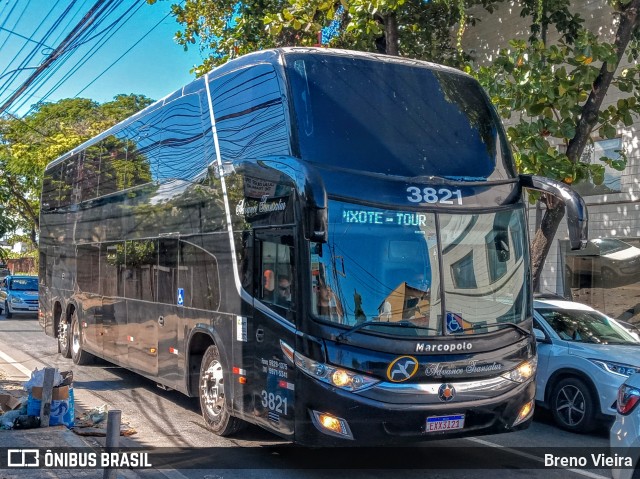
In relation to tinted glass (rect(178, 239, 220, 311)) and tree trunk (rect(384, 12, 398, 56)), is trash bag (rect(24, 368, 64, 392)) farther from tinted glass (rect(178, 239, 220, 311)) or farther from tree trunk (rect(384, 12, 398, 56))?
tree trunk (rect(384, 12, 398, 56))

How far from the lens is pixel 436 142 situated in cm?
783

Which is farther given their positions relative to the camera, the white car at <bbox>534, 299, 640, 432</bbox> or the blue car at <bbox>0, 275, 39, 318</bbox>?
the blue car at <bbox>0, 275, 39, 318</bbox>

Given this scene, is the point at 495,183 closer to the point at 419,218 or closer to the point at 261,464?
the point at 419,218

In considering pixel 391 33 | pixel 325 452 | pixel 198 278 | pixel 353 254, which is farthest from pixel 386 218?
pixel 391 33

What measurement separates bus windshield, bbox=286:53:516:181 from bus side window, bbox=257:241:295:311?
973 millimetres

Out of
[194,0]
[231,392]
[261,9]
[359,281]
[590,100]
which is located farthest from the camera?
[194,0]

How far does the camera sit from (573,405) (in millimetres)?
9969


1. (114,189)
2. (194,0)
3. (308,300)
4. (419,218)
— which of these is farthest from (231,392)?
(194,0)

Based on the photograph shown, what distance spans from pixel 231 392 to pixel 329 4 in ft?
24.7

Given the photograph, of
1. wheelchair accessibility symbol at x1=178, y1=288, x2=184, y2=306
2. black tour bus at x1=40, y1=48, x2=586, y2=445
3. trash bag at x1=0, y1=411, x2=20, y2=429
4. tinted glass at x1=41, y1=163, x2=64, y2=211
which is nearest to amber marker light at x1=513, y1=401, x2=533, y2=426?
black tour bus at x1=40, y1=48, x2=586, y2=445

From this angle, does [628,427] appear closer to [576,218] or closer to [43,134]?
[576,218]

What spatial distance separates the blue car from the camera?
2752cm

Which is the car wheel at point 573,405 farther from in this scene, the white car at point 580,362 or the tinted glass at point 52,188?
the tinted glass at point 52,188

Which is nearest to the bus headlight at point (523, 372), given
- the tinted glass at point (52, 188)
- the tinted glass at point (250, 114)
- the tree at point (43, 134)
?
the tinted glass at point (250, 114)
